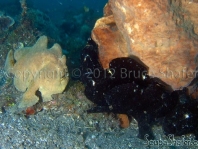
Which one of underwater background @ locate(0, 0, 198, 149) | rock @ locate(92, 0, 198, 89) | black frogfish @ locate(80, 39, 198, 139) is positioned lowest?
underwater background @ locate(0, 0, 198, 149)

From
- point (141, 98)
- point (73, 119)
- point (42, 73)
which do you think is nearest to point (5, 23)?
point (42, 73)

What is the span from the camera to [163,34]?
13.3ft

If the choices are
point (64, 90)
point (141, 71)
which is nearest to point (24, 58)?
point (64, 90)

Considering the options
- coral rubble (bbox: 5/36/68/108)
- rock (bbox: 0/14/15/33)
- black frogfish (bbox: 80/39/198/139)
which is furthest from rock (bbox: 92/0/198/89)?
rock (bbox: 0/14/15/33)

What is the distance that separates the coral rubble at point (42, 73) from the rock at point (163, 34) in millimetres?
1567

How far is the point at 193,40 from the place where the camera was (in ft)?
13.8

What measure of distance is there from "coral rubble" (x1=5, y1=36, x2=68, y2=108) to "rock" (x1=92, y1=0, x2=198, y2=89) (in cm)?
157

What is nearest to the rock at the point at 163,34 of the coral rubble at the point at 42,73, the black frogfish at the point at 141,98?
the black frogfish at the point at 141,98

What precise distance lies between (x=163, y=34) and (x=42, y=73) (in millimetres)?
2665

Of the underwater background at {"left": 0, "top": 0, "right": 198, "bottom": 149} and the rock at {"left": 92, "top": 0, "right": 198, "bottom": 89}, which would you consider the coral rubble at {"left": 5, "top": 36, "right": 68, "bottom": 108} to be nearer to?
the underwater background at {"left": 0, "top": 0, "right": 198, "bottom": 149}

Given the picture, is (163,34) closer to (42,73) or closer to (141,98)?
(141,98)

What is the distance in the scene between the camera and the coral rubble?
4.85 meters

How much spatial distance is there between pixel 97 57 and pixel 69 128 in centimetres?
171

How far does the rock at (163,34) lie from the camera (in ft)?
12.9
